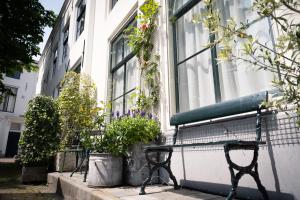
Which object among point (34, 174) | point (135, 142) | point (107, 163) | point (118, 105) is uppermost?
point (118, 105)

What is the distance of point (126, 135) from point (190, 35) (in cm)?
174

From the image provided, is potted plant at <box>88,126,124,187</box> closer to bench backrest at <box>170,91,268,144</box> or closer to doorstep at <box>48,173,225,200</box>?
doorstep at <box>48,173,225,200</box>

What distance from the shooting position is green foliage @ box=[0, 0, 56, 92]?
830cm

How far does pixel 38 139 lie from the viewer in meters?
5.52

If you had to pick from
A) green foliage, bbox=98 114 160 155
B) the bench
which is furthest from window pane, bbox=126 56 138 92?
the bench

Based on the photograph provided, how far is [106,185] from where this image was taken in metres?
Result: 3.06

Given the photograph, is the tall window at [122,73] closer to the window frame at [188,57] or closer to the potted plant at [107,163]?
the window frame at [188,57]

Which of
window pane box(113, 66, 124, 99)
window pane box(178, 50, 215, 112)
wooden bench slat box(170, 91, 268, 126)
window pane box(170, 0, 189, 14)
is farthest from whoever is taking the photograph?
window pane box(113, 66, 124, 99)

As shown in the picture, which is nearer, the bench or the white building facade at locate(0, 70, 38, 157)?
the bench

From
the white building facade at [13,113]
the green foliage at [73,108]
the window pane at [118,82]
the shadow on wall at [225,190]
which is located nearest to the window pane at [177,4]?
the window pane at [118,82]

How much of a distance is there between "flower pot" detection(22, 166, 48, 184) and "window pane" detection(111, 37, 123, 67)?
306cm

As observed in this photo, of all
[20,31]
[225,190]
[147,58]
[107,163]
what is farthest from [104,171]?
[20,31]

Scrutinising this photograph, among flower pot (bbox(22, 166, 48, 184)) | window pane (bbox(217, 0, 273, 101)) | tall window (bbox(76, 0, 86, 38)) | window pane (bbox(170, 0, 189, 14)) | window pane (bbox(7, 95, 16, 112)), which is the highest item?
tall window (bbox(76, 0, 86, 38))

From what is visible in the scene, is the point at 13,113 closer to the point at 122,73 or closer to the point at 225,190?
the point at 122,73
